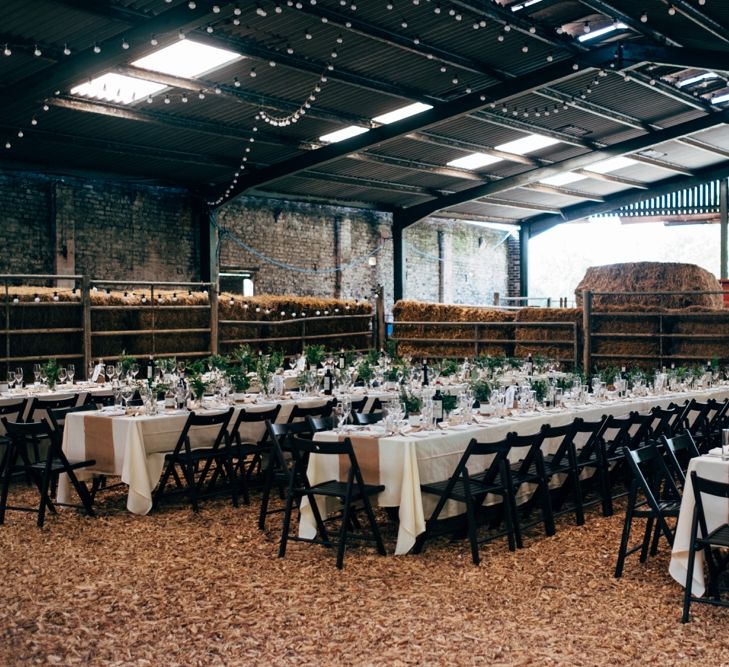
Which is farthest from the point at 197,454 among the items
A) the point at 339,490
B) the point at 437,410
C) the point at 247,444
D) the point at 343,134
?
the point at 343,134

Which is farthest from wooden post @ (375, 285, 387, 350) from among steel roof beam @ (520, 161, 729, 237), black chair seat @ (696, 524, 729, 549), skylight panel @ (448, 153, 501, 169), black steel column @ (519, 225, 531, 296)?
black chair seat @ (696, 524, 729, 549)

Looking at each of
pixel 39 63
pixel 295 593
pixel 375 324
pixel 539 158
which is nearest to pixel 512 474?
pixel 295 593

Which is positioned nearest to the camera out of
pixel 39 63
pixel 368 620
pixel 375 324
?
pixel 368 620

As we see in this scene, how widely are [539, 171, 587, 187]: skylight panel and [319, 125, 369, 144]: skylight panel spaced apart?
6280 millimetres

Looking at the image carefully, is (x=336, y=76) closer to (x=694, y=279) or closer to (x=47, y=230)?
(x=47, y=230)

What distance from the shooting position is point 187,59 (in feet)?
37.6

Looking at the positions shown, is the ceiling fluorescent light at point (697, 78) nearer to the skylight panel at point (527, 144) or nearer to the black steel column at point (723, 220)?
the skylight panel at point (527, 144)

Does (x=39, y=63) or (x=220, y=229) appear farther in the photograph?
(x=220, y=229)

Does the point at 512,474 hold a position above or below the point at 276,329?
below

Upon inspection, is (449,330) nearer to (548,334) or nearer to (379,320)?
(379,320)

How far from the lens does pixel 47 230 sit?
14391 millimetres

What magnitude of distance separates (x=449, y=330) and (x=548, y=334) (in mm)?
1786

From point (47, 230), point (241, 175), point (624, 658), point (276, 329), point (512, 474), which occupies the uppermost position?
point (241, 175)

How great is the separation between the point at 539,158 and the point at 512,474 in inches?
536
